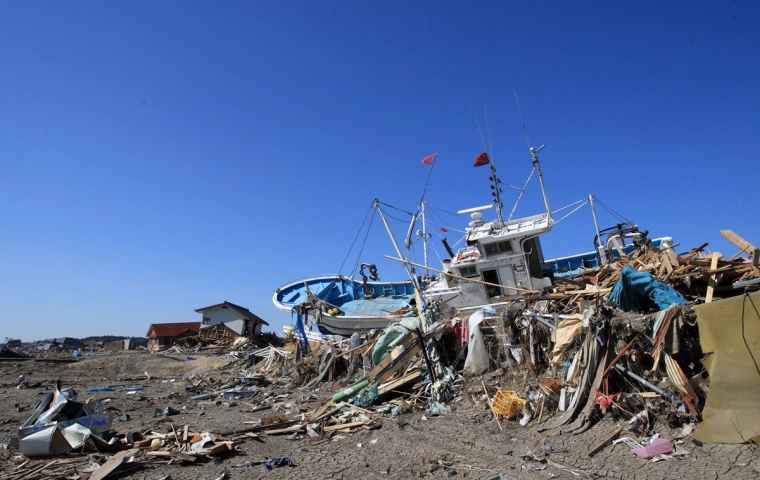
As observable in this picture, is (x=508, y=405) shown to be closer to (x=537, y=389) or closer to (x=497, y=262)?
(x=537, y=389)

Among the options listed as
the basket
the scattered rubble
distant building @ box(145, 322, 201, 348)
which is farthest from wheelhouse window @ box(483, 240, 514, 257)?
distant building @ box(145, 322, 201, 348)

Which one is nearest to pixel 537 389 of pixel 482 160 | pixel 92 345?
pixel 482 160

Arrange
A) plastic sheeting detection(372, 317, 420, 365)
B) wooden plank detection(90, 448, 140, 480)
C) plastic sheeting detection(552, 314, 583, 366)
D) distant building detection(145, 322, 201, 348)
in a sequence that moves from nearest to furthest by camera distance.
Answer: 1. wooden plank detection(90, 448, 140, 480)
2. plastic sheeting detection(552, 314, 583, 366)
3. plastic sheeting detection(372, 317, 420, 365)
4. distant building detection(145, 322, 201, 348)

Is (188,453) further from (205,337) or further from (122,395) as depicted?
(205,337)

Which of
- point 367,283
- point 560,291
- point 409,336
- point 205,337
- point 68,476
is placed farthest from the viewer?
point 205,337

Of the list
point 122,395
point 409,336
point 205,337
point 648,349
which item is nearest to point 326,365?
point 409,336

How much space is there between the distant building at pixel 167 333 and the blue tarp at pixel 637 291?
1680 inches

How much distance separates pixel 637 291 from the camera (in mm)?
9656

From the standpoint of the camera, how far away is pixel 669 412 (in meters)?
7.10

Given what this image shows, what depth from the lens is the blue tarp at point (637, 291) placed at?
362 inches

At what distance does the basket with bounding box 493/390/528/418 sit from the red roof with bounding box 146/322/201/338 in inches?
1707

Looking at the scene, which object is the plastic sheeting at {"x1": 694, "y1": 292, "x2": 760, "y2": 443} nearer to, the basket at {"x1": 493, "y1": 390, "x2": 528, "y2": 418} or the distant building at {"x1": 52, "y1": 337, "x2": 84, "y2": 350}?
the basket at {"x1": 493, "y1": 390, "x2": 528, "y2": 418}

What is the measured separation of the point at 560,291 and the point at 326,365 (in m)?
8.70

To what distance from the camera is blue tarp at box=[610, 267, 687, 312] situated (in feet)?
30.1
